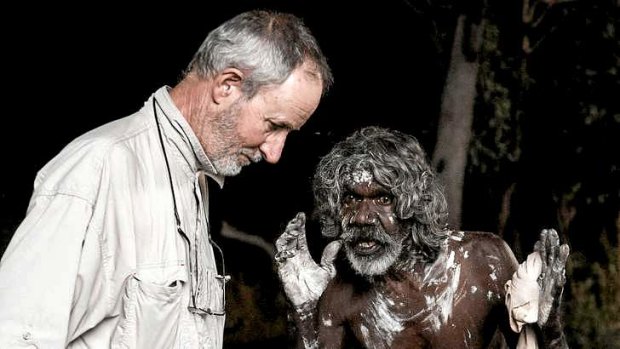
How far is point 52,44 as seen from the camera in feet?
22.2

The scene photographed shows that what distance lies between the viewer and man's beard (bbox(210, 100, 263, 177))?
2889 mm

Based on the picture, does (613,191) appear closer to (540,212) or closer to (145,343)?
(540,212)

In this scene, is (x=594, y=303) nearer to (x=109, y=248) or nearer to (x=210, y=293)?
(x=210, y=293)

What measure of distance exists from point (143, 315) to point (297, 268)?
184 centimetres

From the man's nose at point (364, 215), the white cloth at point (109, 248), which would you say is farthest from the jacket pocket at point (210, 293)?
the man's nose at point (364, 215)

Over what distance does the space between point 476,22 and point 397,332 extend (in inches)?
89.5

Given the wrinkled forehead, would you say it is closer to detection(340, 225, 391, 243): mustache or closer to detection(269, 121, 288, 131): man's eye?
detection(340, 225, 391, 243): mustache

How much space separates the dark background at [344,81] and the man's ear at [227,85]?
3.77 m

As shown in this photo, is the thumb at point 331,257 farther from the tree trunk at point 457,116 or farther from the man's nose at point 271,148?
the man's nose at point 271,148

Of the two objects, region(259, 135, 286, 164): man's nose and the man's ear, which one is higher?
the man's ear

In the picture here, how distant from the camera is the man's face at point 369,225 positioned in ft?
13.7

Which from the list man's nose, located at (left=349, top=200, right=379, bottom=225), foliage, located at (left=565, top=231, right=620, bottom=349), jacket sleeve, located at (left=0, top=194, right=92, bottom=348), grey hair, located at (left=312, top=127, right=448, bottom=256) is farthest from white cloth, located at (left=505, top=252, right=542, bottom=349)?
foliage, located at (left=565, top=231, right=620, bottom=349)

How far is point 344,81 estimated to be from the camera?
678cm

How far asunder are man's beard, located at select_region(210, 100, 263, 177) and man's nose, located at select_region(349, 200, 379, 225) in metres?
1.20
